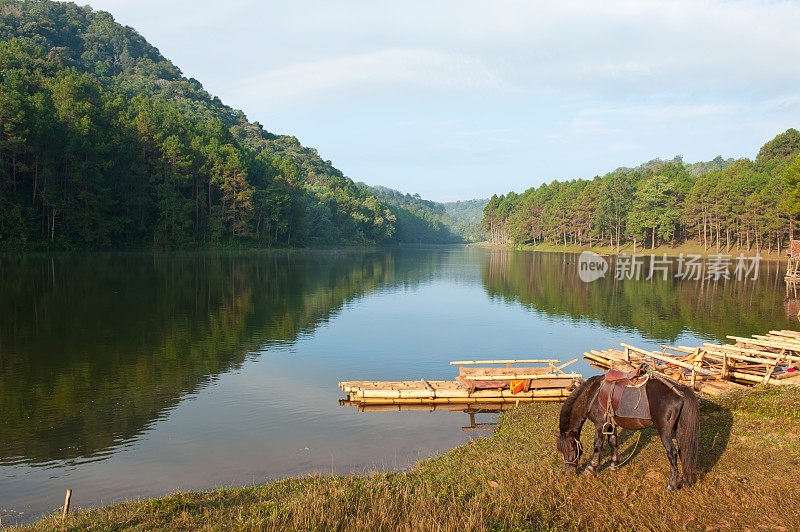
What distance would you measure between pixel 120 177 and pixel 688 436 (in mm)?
83250


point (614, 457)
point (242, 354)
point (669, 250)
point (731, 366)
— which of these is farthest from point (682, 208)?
point (614, 457)

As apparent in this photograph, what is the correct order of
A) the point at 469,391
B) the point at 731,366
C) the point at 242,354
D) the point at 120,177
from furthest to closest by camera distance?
the point at 120,177, the point at 242,354, the point at 731,366, the point at 469,391

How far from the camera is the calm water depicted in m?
11.7

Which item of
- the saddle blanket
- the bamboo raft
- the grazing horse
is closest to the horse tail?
the grazing horse

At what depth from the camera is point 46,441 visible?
12336 mm

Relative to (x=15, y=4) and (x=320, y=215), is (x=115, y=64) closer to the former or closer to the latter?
(x=15, y=4)

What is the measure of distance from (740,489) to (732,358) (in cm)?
1230

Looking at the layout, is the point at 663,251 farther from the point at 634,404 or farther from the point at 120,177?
the point at 634,404

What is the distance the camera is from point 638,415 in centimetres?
845

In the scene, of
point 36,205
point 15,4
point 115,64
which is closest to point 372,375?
point 36,205

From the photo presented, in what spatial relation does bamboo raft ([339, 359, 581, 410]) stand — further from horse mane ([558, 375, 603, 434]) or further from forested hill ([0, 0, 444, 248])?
forested hill ([0, 0, 444, 248])

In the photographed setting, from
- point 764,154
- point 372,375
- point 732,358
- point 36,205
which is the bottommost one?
point 372,375

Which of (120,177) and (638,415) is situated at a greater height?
(120,177)

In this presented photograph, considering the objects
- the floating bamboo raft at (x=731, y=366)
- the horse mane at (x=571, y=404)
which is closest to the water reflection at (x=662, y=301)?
the floating bamboo raft at (x=731, y=366)
